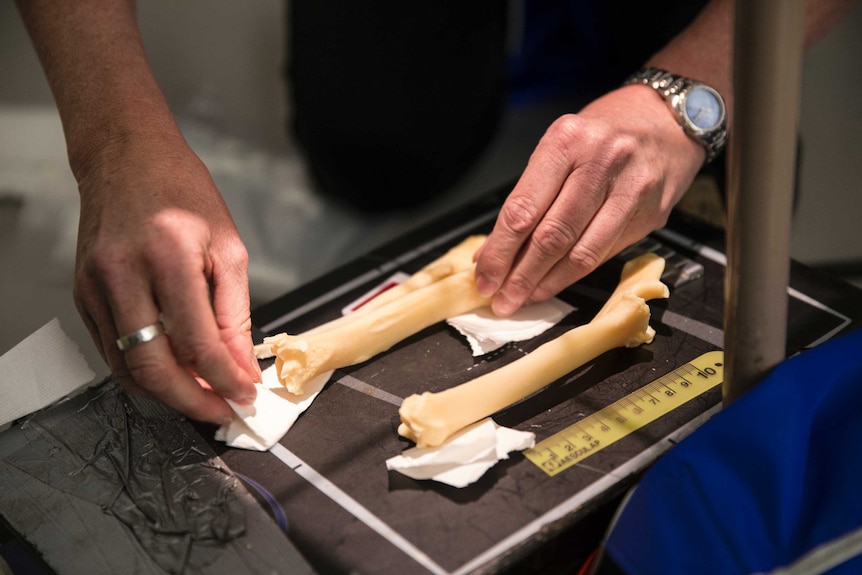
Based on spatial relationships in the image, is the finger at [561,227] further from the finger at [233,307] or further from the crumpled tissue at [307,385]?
the finger at [233,307]

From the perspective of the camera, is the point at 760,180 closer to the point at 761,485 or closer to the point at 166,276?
the point at 761,485

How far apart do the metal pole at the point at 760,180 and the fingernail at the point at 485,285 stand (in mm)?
325

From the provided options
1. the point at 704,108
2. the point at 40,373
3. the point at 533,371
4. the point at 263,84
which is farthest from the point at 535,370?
the point at 263,84

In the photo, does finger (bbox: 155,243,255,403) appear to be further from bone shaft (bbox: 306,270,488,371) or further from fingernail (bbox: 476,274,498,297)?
fingernail (bbox: 476,274,498,297)

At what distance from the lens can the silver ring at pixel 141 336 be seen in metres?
0.83

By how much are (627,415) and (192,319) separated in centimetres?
47

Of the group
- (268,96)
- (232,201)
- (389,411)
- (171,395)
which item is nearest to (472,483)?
(389,411)

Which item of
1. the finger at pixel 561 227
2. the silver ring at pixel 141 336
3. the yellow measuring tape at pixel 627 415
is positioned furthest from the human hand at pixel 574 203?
the silver ring at pixel 141 336

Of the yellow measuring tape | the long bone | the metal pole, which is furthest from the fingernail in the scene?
the metal pole

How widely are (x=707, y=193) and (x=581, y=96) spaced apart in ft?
2.40

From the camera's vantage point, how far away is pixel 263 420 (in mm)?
921

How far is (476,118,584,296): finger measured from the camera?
997 millimetres

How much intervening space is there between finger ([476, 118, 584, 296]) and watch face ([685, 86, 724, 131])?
0.19 m

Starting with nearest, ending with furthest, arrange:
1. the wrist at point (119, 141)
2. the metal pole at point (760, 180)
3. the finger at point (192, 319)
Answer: the metal pole at point (760, 180) < the finger at point (192, 319) < the wrist at point (119, 141)
